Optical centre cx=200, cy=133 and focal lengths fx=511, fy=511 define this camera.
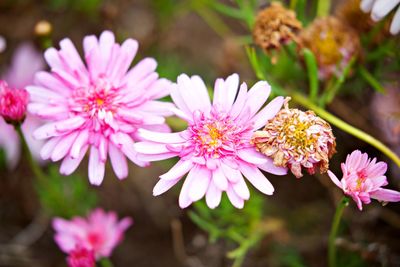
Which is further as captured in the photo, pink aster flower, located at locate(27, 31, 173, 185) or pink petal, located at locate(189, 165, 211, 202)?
pink aster flower, located at locate(27, 31, 173, 185)

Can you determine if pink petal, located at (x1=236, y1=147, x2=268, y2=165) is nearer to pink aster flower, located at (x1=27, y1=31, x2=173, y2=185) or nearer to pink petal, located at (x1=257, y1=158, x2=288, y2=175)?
pink petal, located at (x1=257, y1=158, x2=288, y2=175)

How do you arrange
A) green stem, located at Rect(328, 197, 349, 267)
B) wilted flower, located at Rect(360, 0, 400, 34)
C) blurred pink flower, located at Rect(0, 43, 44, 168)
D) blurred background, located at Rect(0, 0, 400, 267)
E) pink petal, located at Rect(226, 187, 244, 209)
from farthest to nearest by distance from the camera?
1. blurred pink flower, located at Rect(0, 43, 44, 168)
2. blurred background, located at Rect(0, 0, 400, 267)
3. wilted flower, located at Rect(360, 0, 400, 34)
4. green stem, located at Rect(328, 197, 349, 267)
5. pink petal, located at Rect(226, 187, 244, 209)

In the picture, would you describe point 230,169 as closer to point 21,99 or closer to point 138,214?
point 21,99

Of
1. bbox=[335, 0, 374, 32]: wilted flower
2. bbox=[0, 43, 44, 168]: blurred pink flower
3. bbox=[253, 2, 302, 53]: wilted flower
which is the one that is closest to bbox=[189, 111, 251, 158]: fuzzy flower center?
bbox=[253, 2, 302, 53]: wilted flower

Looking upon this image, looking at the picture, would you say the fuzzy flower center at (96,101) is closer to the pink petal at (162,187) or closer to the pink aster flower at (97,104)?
the pink aster flower at (97,104)

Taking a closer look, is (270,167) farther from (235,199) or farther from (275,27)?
(275,27)

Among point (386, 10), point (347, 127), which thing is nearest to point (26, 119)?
point (347, 127)

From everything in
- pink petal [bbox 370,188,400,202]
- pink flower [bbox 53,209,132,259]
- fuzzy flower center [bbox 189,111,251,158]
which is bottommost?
pink petal [bbox 370,188,400,202]
